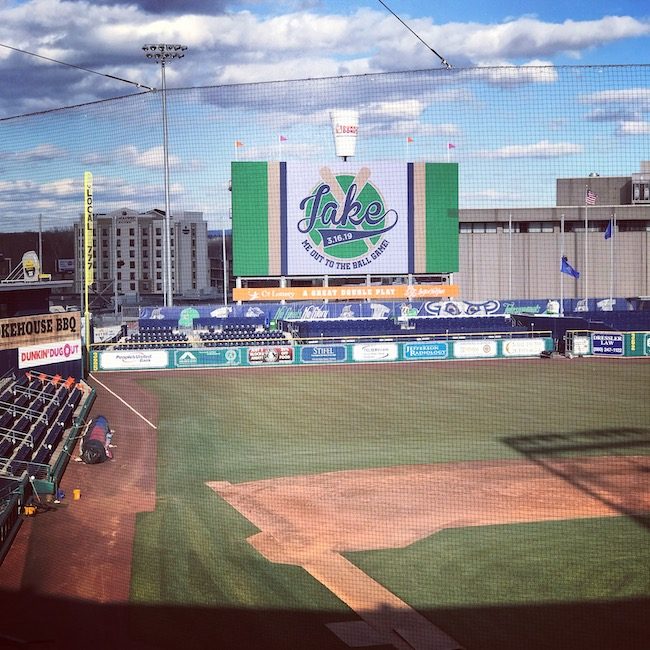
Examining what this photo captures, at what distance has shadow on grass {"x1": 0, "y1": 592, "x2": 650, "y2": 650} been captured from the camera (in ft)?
29.6

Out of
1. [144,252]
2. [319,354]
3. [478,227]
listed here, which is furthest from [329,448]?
[144,252]

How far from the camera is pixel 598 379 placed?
94.2 ft

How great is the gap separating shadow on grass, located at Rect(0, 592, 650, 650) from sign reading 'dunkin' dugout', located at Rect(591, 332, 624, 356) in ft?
83.9

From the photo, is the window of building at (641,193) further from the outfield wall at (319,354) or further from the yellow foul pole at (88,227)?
the yellow foul pole at (88,227)

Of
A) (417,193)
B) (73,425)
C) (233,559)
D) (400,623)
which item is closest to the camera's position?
(400,623)

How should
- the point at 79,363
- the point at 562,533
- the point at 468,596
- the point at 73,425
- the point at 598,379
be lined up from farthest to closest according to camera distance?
the point at 598,379 → the point at 79,363 → the point at 73,425 → the point at 562,533 → the point at 468,596

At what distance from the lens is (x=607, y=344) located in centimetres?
3447

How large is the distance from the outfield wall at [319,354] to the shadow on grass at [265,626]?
71.3ft

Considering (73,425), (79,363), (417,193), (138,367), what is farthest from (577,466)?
(417,193)

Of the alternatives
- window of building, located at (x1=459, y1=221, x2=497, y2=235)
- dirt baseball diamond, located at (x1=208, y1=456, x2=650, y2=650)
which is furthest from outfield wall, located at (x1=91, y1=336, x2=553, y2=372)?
dirt baseball diamond, located at (x1=208, y1=456, x2=650, y2=650)

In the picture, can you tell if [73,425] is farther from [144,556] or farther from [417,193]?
[417,193]

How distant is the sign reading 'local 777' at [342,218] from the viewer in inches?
1474

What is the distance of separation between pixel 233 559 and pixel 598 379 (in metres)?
20.2

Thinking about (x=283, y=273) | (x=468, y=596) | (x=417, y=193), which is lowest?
(x=468, y=596)
